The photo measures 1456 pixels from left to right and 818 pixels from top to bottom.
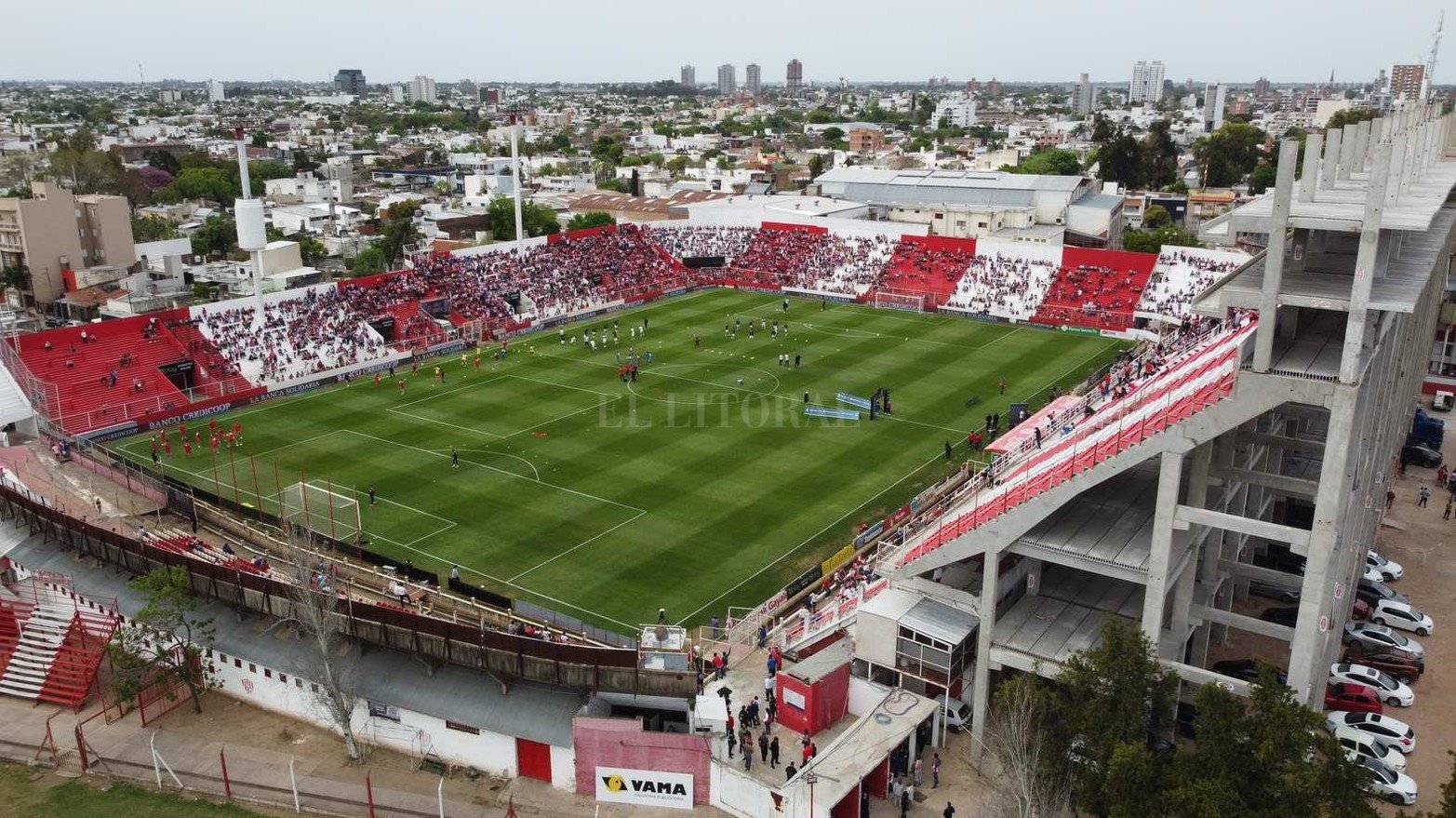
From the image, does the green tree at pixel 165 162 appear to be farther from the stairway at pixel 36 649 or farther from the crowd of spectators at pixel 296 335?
the stairway at pixel 36 649

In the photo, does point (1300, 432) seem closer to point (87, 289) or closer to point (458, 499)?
point (458, 499)

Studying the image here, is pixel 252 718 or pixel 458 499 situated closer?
pixel 252 718

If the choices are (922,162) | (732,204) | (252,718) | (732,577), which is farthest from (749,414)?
(922,162)

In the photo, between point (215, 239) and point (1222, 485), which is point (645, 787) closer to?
point (1222, 485)

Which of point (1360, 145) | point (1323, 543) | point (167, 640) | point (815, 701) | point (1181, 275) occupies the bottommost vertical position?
point (815, 701)

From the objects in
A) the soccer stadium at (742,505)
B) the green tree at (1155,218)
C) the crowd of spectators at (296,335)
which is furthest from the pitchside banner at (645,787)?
the green tree at (1155,218)

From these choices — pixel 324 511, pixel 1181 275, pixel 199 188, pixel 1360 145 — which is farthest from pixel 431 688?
pixel 199 188

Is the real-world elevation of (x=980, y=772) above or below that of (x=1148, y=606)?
below
